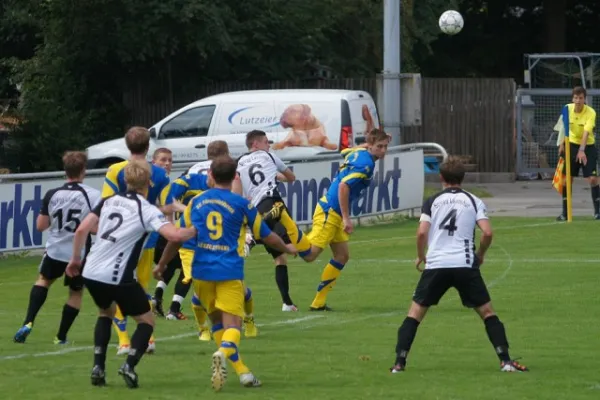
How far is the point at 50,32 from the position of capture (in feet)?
115

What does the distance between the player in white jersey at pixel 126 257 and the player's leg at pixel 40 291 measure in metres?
2.48

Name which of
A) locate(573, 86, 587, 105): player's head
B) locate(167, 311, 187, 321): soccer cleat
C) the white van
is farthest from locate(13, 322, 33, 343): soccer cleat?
the white van

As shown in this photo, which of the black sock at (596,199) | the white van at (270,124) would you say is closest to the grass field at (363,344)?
the black sock at (596,199)

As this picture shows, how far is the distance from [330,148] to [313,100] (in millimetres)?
1047

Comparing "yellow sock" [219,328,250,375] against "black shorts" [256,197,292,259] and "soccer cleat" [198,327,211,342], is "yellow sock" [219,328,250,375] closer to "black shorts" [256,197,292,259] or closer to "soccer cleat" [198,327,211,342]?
"soccer cleat" [198,327,211,342]

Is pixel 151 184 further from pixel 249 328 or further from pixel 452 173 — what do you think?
pixel 452 173

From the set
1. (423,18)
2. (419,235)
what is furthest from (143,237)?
(423,18)

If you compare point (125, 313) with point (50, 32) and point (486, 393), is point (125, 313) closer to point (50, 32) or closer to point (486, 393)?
point (486, 393)

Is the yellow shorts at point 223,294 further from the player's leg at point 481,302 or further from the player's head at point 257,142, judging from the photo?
the player's head at point 257,142

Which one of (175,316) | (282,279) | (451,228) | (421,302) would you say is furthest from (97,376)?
(282,279)

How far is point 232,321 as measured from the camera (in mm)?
9969

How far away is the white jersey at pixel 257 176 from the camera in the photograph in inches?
546

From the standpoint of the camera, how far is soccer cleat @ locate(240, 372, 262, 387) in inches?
388

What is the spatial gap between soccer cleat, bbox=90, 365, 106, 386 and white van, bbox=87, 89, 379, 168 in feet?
56.8
